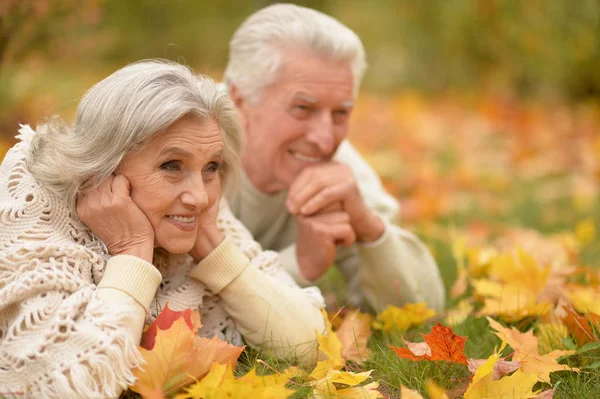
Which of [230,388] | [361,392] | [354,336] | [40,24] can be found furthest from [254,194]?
[40,24]

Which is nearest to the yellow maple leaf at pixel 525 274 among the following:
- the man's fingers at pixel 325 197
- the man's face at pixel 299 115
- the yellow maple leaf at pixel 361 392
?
the man's fingers at pixel 325 197

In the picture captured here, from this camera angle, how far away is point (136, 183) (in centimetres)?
203

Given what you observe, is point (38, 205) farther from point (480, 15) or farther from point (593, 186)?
point (480, 15)

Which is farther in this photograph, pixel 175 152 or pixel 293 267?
pixel 293 267

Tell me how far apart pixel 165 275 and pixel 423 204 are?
332 cm

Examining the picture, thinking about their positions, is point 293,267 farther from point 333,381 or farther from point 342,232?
point 333,381

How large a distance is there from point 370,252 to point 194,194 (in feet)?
3.73

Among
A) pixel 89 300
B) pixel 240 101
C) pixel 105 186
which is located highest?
pixel 105 186

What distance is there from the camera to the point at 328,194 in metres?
2.81

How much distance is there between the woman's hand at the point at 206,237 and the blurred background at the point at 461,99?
532 mm

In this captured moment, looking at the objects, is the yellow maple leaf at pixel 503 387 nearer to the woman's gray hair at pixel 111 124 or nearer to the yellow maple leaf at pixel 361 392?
the yellow maple leaf at pixel 361 392


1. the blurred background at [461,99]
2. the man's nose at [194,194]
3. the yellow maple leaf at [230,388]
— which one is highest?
the man's nose at [194,194]

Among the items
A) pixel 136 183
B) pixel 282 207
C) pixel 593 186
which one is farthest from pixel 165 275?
pixel 593 186

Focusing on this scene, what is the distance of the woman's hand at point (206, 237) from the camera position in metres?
2.25
